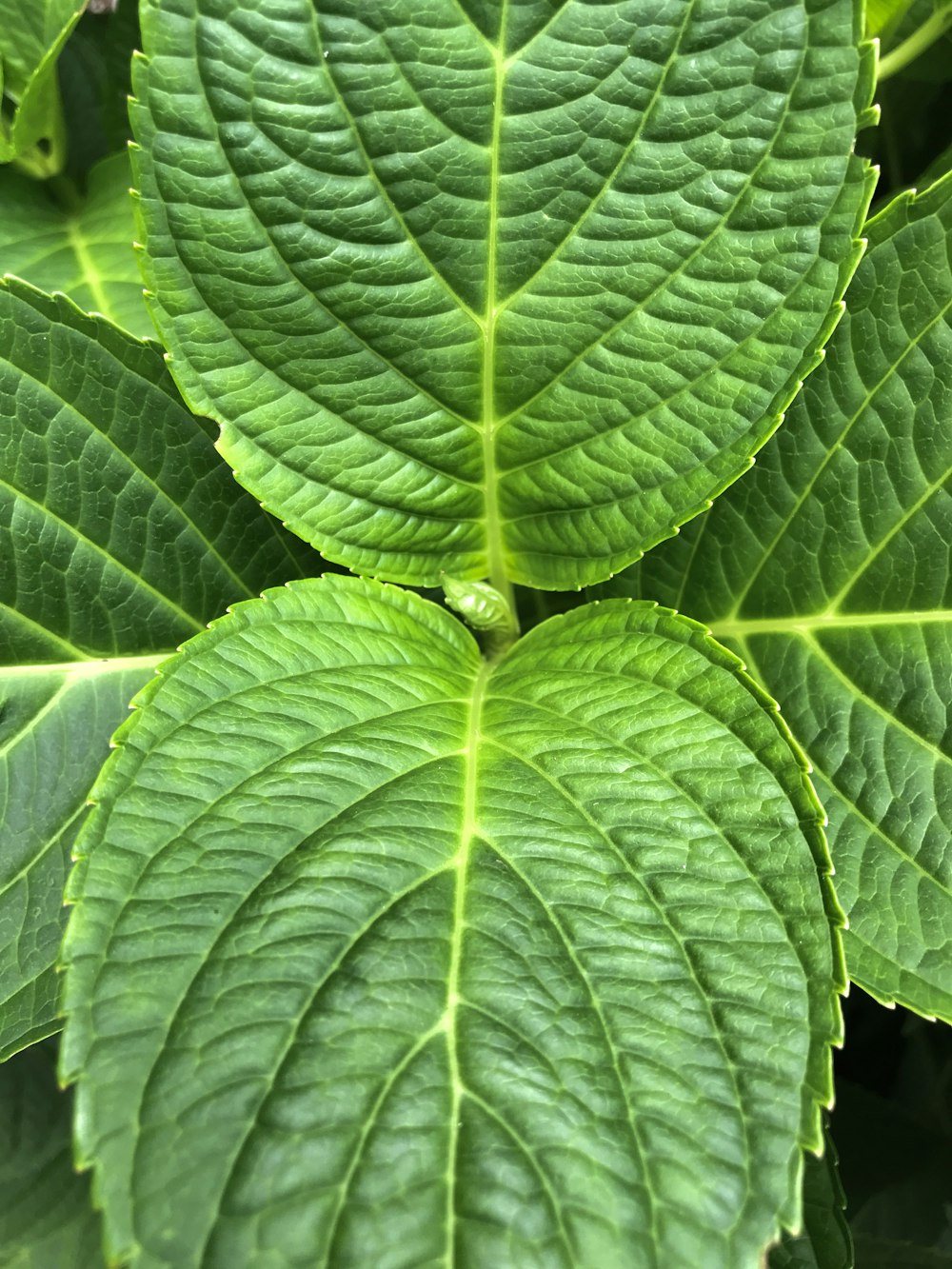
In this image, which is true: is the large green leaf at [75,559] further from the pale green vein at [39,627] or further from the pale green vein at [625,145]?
the pale green vein at [625,145]

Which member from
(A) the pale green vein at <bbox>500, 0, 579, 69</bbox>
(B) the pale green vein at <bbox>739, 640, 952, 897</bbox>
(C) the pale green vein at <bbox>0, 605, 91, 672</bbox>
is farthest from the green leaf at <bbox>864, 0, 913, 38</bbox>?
(C) the pale green vein at <bbox>0, 605, 91, 672</bbox>

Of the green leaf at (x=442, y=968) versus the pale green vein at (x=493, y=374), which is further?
the pale green vein at (x=493, y=374)

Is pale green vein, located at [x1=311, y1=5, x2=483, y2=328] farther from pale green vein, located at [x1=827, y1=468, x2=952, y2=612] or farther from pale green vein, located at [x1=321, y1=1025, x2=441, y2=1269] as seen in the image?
pale green vein, located at [x1=321, y1=1025, x2=441, y2=1269]

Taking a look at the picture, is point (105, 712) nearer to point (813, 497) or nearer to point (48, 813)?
point (48, 813)

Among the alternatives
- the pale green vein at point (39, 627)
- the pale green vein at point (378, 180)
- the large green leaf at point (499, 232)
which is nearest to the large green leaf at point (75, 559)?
the pale green vein at point (39, 627)

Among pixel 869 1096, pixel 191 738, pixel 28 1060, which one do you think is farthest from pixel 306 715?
pixel 869 1096

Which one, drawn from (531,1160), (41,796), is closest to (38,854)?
(41,796)

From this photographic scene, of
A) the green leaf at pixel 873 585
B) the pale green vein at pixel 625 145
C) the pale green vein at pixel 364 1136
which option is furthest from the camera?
the green leaf at pixel 873 585
